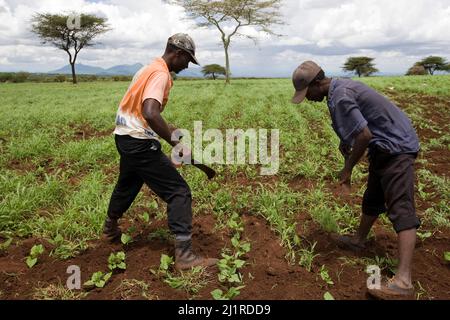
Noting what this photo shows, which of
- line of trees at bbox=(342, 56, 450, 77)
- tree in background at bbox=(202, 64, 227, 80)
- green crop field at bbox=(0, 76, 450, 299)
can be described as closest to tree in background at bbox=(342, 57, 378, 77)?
line of trees at bbox=(342, 56, 450, 77)

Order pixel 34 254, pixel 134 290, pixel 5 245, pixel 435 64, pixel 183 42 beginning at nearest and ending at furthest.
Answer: pixel 134 290, pixel 183 42, pixel 34 254, pixel 5 245, pixel 435 64

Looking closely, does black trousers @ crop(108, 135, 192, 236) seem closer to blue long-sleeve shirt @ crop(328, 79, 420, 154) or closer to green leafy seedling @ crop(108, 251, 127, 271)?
green leafy seedling @ crop(108, 251, 127, 271)

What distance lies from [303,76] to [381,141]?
0.77m

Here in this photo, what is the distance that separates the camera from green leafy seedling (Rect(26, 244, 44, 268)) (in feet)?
10.9

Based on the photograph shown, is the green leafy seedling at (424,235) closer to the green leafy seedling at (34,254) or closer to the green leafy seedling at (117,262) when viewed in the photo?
the green leafy seedling at (117,262)

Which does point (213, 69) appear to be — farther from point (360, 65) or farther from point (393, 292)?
point (393, 292)

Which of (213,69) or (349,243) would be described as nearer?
(349,243)

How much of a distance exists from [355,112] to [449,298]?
153 centimetres

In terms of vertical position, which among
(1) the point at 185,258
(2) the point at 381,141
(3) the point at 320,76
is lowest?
(1) the point at 185,258

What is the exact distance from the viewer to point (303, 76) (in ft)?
10.2

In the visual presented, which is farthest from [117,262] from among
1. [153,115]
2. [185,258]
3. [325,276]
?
[325,276]

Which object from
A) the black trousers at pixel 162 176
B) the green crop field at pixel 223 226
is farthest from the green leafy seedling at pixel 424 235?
the black trousers at pixel 162 176

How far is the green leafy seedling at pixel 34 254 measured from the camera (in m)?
3.33

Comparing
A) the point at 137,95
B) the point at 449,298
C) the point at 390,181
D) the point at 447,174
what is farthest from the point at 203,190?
the point at 447,174
